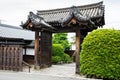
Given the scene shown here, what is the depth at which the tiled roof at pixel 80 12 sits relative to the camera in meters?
16.9

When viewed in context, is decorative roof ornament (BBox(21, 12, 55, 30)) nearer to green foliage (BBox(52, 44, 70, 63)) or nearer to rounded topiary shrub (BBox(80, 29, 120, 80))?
rounded topiary shrub (BBox(80, 29, 120, 80))

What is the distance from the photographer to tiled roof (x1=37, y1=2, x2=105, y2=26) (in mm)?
16909

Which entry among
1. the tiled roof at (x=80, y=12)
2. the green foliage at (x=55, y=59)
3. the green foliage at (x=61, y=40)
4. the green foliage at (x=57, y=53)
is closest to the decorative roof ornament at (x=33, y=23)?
A: the tiled roof at (x=80, y=12)

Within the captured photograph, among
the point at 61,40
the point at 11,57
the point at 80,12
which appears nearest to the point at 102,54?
the point at 80,12

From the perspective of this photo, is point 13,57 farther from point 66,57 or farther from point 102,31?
point 66,57

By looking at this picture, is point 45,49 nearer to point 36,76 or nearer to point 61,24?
point 61,24

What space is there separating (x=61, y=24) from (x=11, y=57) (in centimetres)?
477

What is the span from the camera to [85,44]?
46.0 feet

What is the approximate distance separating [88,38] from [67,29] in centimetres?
400

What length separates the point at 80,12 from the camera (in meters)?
17.7

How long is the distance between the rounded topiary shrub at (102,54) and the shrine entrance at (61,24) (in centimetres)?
163

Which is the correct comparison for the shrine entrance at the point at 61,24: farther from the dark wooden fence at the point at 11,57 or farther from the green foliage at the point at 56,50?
the green foliage at the point at 56,50

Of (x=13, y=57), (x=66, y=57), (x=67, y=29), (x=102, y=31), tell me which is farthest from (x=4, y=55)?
(x=66, y=57)

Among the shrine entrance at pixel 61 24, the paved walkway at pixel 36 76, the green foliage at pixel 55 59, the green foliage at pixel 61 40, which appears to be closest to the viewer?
the paved walkway at pixel 36 76
